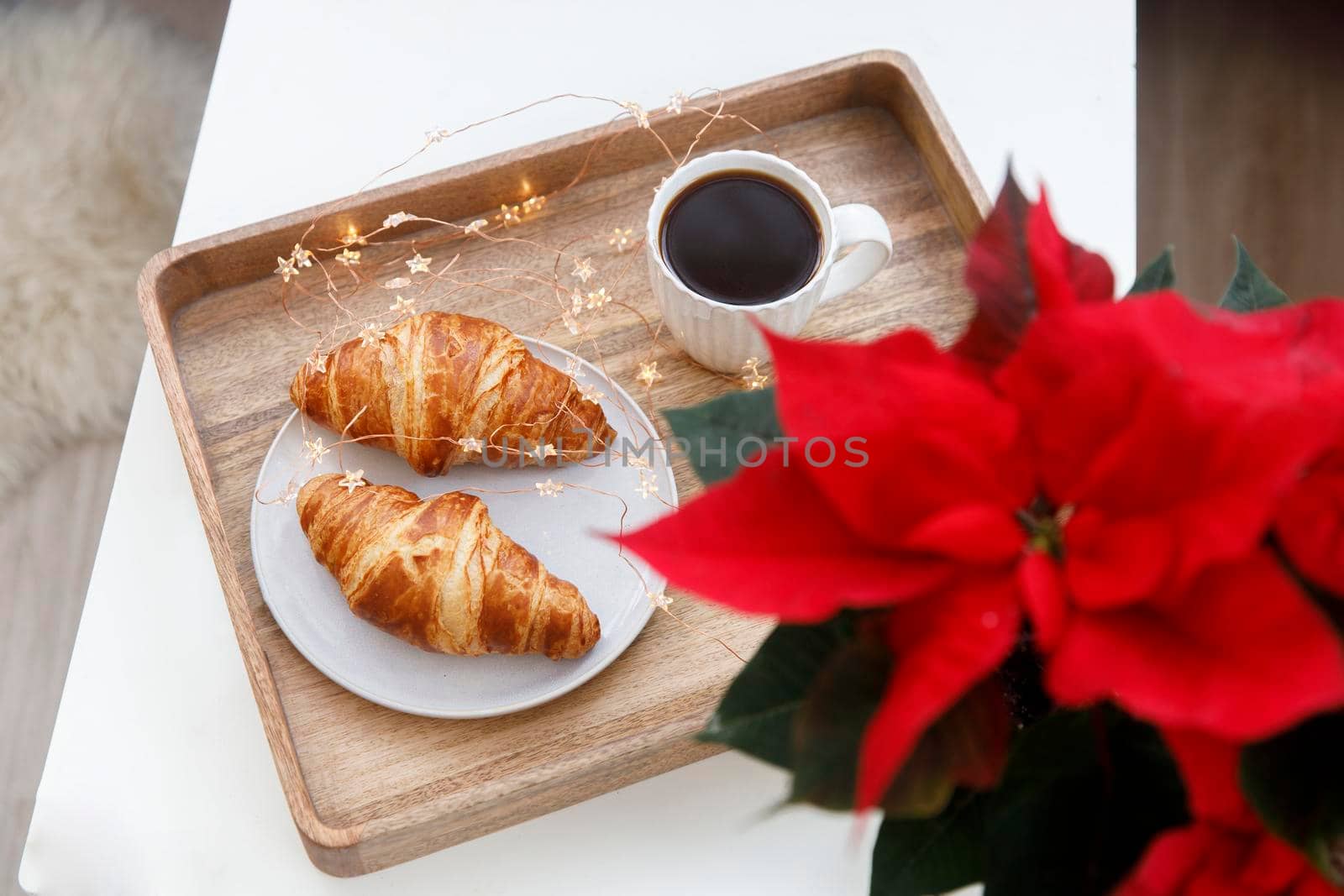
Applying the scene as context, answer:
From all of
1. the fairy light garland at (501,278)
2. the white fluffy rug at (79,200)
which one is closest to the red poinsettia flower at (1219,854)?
the fairy light garland at (501,278)

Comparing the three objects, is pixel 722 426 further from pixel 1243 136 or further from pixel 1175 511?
pixel 1243 136

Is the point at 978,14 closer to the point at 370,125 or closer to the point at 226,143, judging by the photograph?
the point at 370,125

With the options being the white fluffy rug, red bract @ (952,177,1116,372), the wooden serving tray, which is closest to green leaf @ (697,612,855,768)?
red bract @ (952,177,1116,372)

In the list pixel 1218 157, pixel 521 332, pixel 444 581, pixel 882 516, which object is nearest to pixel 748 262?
pixel 521 332

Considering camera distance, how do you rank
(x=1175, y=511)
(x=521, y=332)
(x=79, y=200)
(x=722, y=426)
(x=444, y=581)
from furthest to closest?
(x=79, y=200), (x=521, y=332), (x=444, y=581), (x=722, y=426), (x=1175, y=511)

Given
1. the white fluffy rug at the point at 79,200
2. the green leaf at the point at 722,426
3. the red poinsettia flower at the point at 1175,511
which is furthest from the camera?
the white fluffy rug at the point at 79,200

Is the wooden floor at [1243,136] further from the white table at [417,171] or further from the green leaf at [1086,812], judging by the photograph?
the green leaf at [1086,812]
